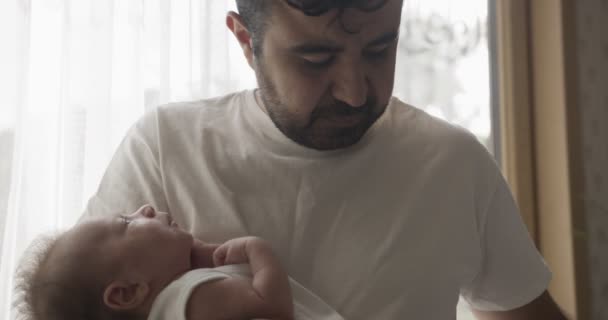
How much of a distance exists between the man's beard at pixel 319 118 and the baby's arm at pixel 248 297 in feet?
0.76

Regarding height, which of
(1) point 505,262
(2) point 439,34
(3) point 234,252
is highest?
(2) point 439,34

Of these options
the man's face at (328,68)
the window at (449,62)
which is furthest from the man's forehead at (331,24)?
the window at (449,62)

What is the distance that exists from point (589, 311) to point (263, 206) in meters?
1.36

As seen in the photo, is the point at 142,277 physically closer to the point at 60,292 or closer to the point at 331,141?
the point at 60,292

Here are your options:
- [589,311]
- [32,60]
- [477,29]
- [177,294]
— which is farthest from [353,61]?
[589,311]

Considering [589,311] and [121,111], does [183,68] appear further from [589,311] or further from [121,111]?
[589,311]

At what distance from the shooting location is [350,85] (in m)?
0.94

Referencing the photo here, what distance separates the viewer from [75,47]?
1514mm

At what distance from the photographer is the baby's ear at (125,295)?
872mm

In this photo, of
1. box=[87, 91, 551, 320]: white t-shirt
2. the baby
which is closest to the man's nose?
box=[87, 91, 551, 320]: white t-shirt

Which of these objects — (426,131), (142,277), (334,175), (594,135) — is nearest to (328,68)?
(334,175)

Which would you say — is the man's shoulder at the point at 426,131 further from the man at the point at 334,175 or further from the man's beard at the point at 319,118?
the man's beard at the point at 319,118

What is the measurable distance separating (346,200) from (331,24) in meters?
0.30

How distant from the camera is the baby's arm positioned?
824mm
